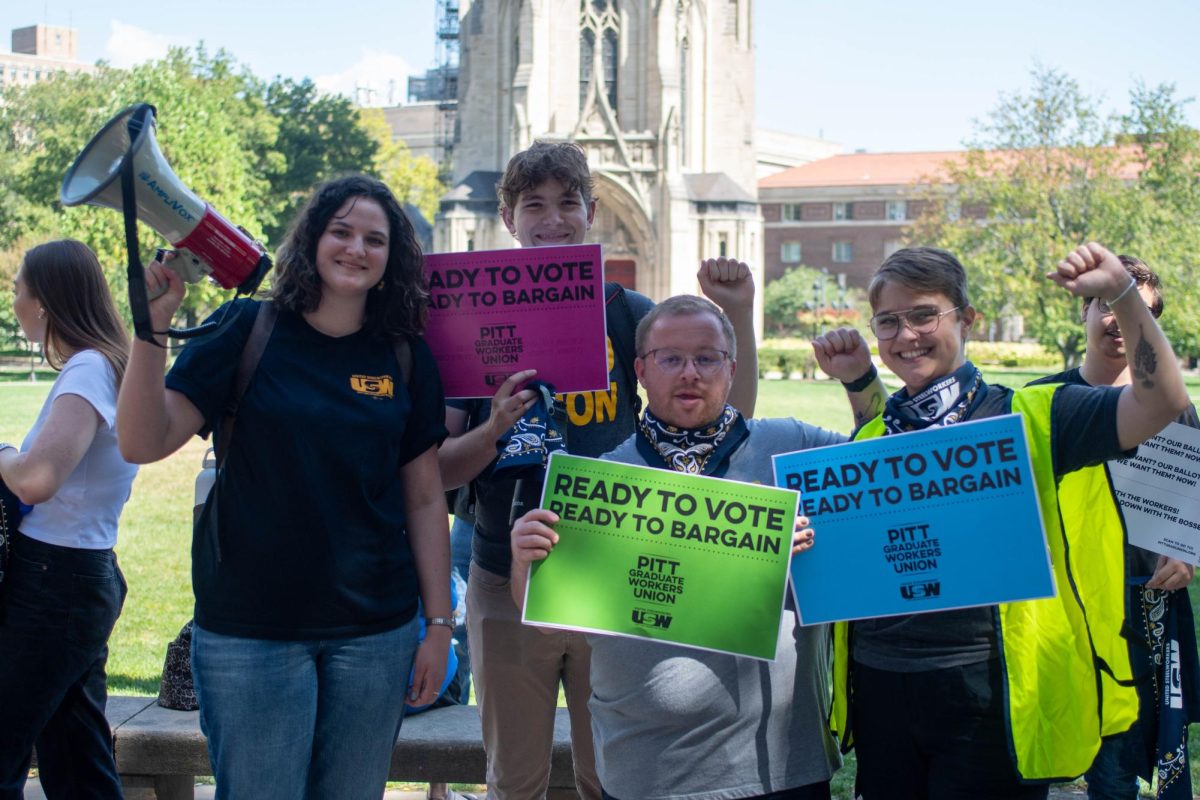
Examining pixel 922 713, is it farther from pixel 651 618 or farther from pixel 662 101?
pixel 662 101

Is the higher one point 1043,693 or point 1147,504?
point 1147,504

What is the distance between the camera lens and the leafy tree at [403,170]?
64.6 m

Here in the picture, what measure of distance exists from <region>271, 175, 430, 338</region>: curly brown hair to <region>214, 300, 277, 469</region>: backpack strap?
11 cm

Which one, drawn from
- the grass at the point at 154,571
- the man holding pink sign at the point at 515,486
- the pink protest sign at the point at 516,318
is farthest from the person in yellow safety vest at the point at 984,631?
the grass at the point at 154,571

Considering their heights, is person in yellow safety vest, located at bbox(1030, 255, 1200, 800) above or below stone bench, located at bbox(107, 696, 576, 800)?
above

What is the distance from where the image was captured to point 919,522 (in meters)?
3.20

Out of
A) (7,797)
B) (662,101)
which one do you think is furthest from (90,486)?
(662,101)

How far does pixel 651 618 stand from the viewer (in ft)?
10.3

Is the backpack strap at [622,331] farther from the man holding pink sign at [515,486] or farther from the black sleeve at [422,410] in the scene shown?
the black sleeve at [422,410]

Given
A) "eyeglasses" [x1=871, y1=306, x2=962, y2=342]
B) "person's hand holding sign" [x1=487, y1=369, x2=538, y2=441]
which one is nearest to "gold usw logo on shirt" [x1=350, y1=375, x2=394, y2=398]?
"person's hand holding sign" [x1=487, y1=369, x2=538, y2=441]

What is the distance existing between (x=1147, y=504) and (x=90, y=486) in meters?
3.63

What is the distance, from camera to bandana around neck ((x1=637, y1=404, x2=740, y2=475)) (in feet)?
10.7

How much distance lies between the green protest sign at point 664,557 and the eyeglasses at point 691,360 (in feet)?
0.96

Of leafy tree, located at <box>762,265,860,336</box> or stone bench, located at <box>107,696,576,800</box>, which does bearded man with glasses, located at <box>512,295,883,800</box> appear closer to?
stone bench, located at <box>107,696,576,800</box>
